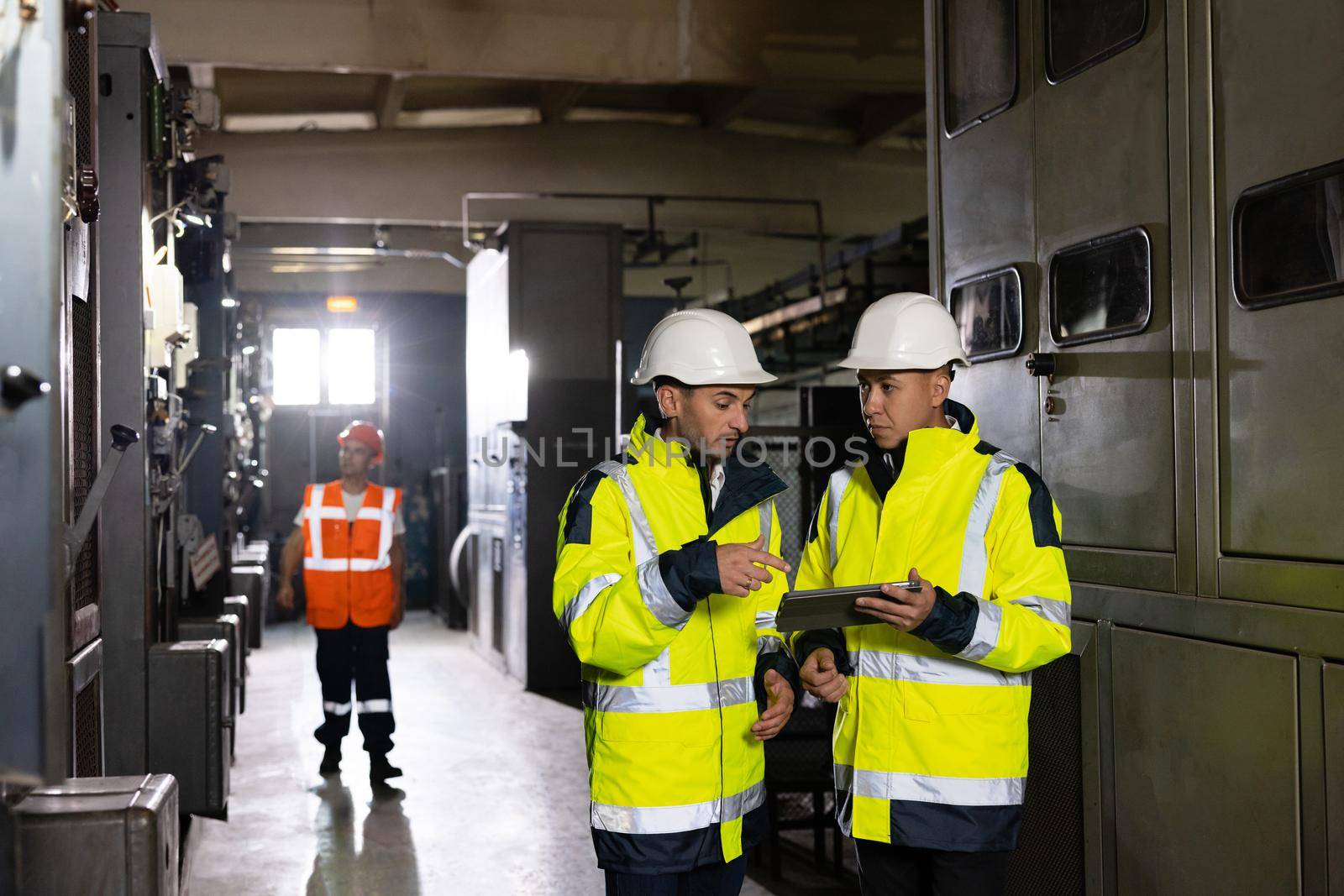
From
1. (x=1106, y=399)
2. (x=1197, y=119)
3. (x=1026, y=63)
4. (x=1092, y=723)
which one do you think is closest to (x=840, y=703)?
(x=1092, y=723)

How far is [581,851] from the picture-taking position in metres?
5.16

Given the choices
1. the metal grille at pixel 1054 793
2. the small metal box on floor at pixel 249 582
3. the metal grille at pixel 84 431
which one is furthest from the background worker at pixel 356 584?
the metal grille at pixel 1054 793

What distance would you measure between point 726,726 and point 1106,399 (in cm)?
150

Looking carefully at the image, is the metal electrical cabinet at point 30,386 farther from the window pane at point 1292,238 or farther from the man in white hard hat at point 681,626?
the window pane at point 1292,238

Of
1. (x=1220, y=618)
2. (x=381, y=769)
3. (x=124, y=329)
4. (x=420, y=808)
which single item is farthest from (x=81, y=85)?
(x=381, y=769)

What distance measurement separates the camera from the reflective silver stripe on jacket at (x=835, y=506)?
9.23 ft

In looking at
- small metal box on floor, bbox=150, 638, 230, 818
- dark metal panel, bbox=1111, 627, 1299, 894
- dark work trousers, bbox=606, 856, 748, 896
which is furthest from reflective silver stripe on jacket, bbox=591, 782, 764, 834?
small metal box on floor, bbox=150, 638, 230, 818

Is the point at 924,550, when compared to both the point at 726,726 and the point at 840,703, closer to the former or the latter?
the point at 840,703

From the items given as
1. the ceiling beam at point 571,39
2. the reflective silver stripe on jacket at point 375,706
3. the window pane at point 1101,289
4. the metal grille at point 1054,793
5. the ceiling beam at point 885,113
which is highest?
the ceiling beam at point 885,113

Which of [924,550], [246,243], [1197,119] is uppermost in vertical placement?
[246,243]

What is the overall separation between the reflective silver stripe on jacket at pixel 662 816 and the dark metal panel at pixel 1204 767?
3.90 ft

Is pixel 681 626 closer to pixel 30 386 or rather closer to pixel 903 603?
pixel 903 603

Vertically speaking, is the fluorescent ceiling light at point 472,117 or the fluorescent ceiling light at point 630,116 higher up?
the fluorescent ceiling light at point 630,116

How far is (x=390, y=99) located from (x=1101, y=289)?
6391 mm
